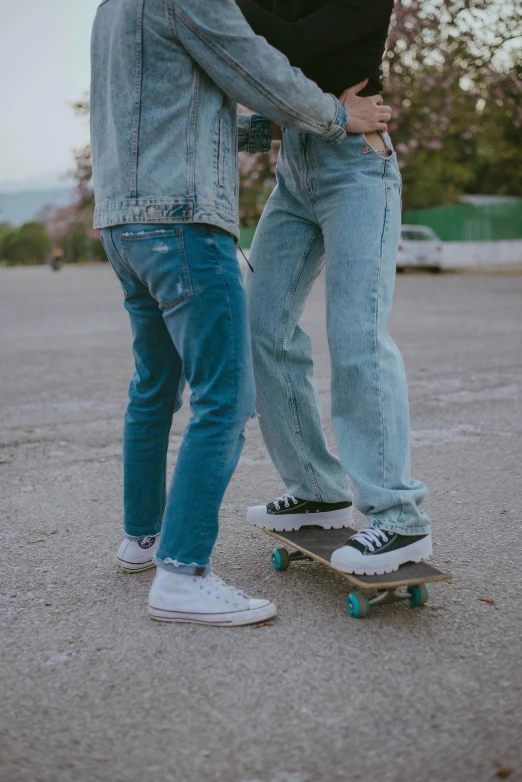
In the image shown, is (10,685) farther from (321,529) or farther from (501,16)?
(501,16)

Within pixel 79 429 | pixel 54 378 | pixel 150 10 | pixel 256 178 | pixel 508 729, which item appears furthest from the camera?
pixel 256 178

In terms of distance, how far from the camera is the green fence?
35.2 m

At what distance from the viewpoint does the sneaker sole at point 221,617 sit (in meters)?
2.67

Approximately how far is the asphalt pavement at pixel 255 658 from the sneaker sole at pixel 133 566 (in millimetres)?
33

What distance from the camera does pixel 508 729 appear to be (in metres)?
2.04

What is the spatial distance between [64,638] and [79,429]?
327cm

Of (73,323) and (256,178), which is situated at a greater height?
(256,178)

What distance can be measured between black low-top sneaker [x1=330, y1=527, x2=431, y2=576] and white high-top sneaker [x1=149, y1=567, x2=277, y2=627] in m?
0.26

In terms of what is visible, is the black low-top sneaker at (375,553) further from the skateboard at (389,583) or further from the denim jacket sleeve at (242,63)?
the denim jacket sleeve at (242,63)

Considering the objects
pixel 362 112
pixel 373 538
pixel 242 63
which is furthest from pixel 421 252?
pixel 242 63

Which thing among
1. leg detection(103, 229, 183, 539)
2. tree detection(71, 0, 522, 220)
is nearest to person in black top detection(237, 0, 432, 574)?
leg detection(103, 229, 183, 539)

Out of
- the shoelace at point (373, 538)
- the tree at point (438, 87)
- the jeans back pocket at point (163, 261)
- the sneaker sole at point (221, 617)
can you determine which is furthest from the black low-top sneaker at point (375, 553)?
the tree at point (438, 87)

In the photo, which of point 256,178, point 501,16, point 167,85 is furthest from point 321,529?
point 256,178

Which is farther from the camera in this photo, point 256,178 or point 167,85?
point 256,178
